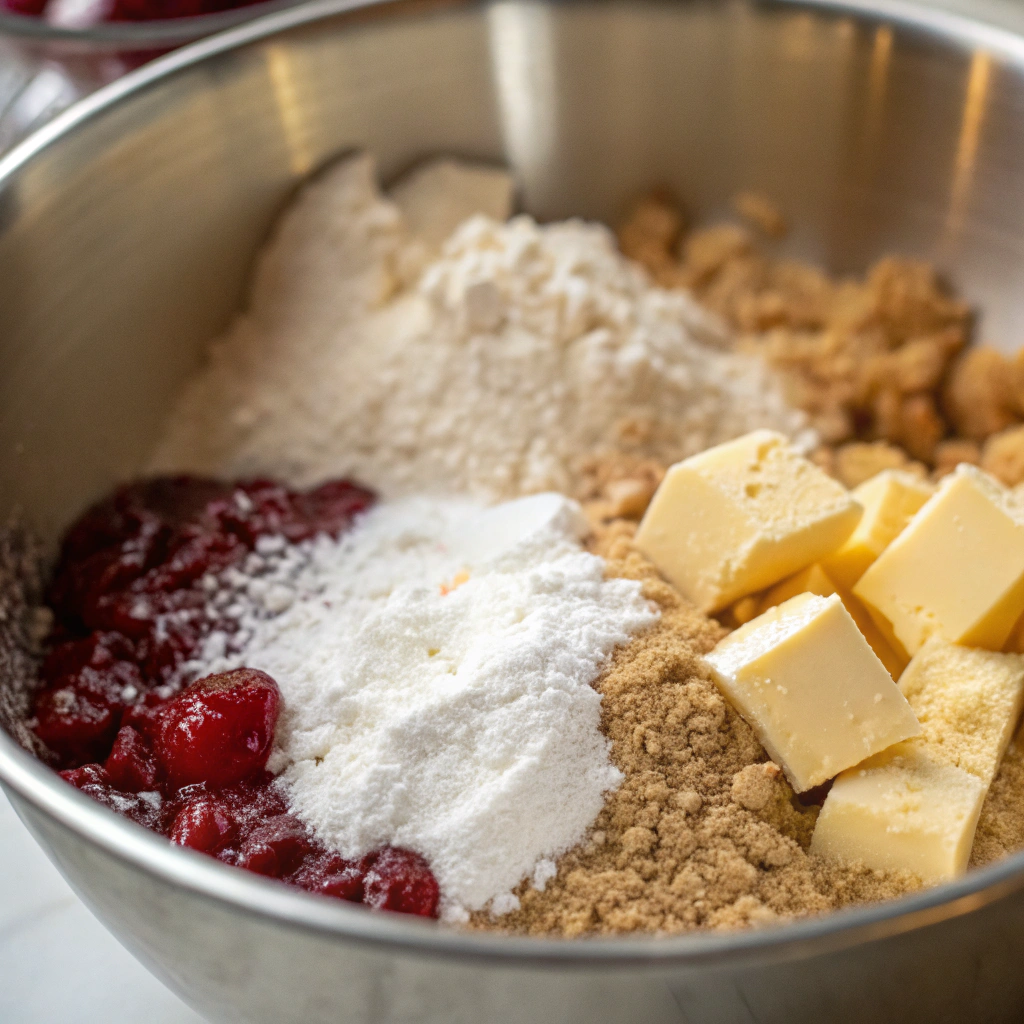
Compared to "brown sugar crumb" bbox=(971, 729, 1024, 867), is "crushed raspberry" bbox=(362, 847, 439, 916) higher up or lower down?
higher up

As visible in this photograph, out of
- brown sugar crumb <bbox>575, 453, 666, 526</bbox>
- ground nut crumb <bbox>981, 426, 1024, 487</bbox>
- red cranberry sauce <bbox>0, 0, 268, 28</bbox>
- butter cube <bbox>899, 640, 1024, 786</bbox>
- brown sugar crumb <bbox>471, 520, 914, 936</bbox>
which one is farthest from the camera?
red cranberry sauce <bbox>0, 0, 268, 28</bbox>

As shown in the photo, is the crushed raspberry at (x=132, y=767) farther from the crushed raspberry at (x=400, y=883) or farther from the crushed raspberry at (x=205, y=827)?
the crushed raspberry at (x=400, y=883)

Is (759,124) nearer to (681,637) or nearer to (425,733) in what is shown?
(681,637)

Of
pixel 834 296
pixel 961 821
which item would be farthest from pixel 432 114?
pixel 961 821

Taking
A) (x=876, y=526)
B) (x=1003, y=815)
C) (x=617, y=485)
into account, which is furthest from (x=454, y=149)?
(x=1003, y=815)

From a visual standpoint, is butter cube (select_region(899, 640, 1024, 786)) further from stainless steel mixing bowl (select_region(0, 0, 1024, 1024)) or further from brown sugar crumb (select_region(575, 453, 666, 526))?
brown sugar crumb (select_region(575, 453, 666, 526))

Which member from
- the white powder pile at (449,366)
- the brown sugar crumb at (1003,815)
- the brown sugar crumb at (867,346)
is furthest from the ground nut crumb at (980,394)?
the brown sugar crumb at (1003,815)

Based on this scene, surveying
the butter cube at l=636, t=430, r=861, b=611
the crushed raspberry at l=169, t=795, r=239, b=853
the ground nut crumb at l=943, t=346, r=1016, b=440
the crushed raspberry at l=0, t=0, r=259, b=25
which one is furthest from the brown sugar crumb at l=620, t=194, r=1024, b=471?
the crushed raspberry at l=169, t=795, r=239, b=853
